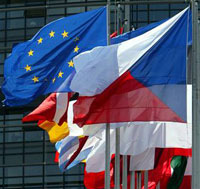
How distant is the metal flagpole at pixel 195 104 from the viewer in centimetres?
2173

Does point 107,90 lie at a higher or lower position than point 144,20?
lower

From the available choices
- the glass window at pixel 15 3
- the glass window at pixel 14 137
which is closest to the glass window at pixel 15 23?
the glass window at pixel 15 3

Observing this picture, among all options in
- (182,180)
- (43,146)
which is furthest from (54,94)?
(43,146)

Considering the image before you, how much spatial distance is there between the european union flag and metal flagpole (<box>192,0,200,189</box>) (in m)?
3.18

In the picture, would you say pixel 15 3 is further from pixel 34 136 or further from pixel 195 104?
pixel 195 104

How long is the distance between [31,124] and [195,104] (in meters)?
20.4

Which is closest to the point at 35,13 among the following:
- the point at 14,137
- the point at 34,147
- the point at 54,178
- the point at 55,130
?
the point at 14,137

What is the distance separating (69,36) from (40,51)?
85cm

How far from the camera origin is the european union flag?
24.6 meters

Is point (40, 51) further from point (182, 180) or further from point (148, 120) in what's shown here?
point (182, 180)

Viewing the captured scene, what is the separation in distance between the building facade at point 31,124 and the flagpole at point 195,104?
17881mm

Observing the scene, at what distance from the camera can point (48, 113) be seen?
2473 cm

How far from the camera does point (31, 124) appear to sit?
4166 centimetres

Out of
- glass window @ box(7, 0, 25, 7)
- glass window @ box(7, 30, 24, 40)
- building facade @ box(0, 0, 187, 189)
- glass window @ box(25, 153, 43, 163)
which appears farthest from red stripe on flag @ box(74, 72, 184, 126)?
glass window @ box(7, 0, 25, 7)
